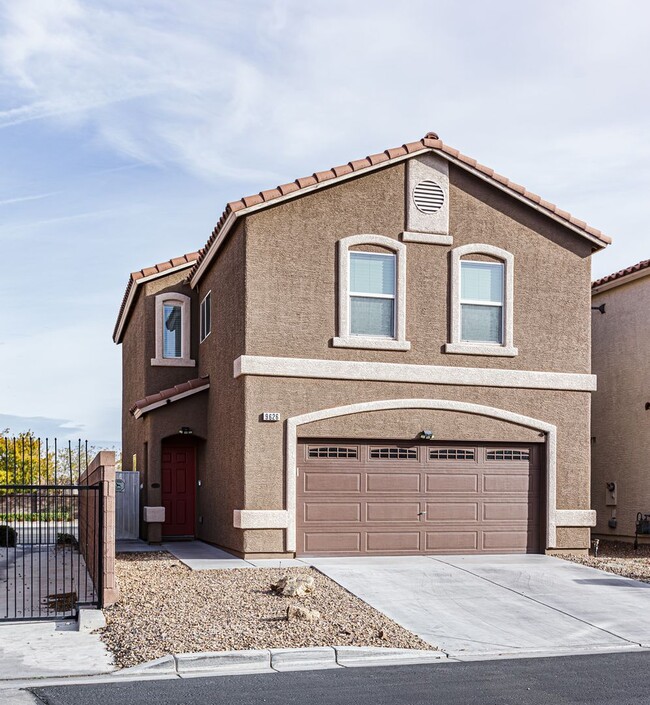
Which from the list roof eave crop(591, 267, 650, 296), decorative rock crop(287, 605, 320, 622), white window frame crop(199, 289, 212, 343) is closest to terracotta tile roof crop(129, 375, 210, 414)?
white window frame crop(199, 289, 212, 343)

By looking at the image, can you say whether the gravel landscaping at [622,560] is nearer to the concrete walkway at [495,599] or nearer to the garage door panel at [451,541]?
the concrete walkway at [495,599]

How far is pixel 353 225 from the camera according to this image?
61.2 ft

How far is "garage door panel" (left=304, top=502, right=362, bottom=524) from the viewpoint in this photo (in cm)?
1809

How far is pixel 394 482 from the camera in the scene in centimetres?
1861

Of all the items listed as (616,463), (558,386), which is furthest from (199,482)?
(616,463)

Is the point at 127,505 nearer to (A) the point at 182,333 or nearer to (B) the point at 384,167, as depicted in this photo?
(A) the point at 182,333

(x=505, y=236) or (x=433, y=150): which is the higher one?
(x=433, y=150)

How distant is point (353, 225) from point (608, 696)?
11.4 metres

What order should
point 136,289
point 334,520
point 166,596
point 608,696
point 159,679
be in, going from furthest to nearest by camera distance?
point 136,289, point 334,520, point 166,596, point 159,679, point 608,696

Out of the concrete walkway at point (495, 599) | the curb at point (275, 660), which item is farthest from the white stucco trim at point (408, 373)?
the curb at point (275, 660)

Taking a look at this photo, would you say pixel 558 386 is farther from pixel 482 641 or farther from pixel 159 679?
pixel 159 679

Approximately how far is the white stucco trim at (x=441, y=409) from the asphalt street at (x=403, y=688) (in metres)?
7.57

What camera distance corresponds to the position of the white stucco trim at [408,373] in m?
17.9

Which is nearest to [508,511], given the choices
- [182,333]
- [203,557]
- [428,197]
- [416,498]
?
[416,498]
